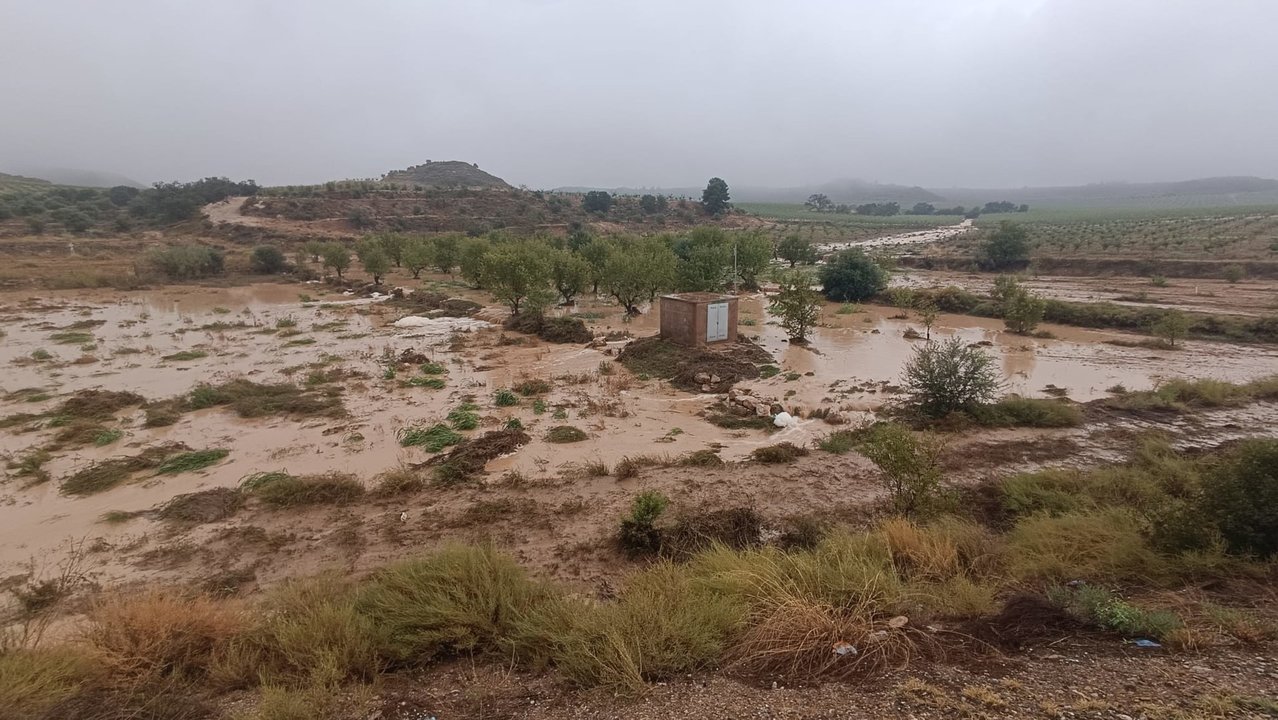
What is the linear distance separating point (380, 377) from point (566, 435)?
8762 mm

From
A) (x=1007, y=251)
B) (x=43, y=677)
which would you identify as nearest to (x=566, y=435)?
(x=43, y=677)

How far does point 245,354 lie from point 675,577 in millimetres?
22403

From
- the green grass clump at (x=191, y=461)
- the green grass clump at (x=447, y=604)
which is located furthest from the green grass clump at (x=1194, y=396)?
the green grass clump at (x=191, y=461)

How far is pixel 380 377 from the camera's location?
18.2 meters

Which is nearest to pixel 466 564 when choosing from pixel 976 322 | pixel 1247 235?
pixel 976 322

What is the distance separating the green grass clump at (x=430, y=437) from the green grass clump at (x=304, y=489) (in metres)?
2.08

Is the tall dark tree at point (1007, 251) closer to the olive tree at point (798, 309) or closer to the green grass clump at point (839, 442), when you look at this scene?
the olive tree at point (798, 309)

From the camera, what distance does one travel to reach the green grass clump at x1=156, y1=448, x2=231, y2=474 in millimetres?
11312

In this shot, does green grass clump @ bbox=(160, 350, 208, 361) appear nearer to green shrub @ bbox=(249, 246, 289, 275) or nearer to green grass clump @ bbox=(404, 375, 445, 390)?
green grass clump @ bbox=(404, 375, 445, 390)

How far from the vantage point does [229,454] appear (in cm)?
1222

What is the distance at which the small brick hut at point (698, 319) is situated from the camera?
66.6 ft

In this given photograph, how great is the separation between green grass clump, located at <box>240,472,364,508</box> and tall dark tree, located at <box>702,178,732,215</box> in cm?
9719

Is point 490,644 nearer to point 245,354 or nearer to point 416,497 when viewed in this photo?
point 416,497

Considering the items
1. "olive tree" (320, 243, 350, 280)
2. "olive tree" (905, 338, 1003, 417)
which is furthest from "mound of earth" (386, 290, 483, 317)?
"olive tree" (905, 338, 1003, 417)
